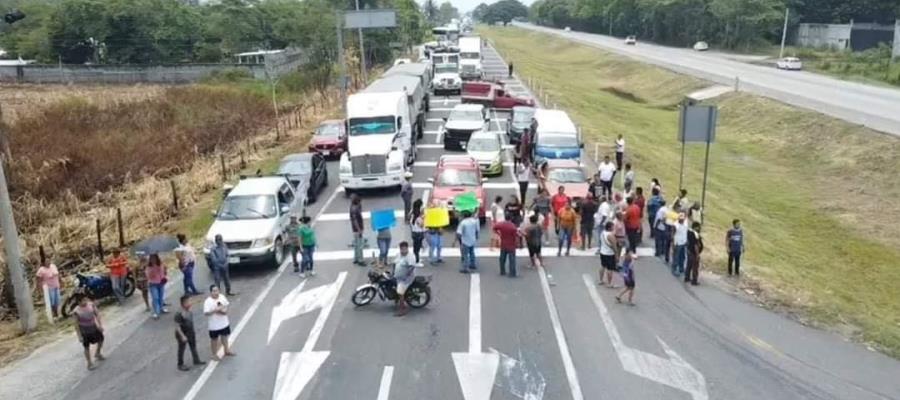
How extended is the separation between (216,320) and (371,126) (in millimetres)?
15665

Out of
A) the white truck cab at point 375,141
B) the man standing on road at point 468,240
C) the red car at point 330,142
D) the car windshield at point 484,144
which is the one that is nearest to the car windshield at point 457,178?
the white truck cab at point 375,141

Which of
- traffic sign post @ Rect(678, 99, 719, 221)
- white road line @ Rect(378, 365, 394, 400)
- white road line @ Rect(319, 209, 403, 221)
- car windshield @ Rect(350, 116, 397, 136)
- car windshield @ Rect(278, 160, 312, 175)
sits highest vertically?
traffic sign post @ Rect(678, 99, 719, 221)

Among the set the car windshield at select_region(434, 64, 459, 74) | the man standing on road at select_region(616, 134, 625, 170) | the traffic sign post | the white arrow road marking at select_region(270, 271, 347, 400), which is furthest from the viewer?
the car windshield at select_region(434, 64, 459, 74)

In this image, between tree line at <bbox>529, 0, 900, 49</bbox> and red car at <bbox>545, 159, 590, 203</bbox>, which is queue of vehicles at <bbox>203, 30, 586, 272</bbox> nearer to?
red car at <bbox>545, 159, 590, 203</bbox>

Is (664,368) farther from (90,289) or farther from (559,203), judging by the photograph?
(90,289)

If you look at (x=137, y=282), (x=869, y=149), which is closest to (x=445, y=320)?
(x=137, y=282)

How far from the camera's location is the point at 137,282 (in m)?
17.1

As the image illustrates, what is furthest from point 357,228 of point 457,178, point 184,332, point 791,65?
point 791,65

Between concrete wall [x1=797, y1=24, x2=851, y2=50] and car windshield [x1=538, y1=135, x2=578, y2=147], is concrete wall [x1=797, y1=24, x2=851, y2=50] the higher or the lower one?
the higher one

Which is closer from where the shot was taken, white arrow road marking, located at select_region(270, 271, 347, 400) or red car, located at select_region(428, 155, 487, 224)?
white arrow road marking, located at select_region(270, 271, 347, 400)

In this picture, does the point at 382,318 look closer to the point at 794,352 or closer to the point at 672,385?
the point at 672,385

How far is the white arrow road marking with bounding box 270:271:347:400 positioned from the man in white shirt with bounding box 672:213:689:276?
802 centimetres

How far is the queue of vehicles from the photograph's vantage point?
714 inches

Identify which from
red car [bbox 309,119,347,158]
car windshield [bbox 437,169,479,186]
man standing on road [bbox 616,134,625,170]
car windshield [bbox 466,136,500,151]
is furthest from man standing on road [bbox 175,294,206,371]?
red car [bbox 309,119,347,158]
